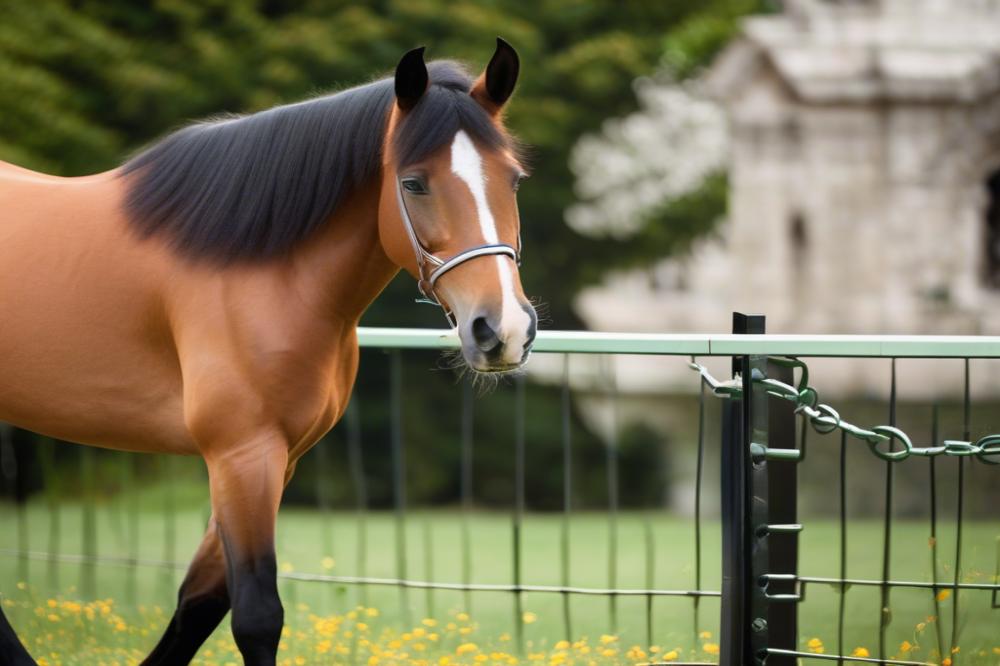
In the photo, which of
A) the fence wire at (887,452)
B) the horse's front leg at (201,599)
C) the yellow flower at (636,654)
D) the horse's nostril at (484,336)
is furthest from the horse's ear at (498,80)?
the yellow flower at (636,654)

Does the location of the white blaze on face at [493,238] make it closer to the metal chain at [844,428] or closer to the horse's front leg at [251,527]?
the horse's front leg at [251,527]

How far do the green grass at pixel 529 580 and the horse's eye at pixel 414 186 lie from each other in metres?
2.04

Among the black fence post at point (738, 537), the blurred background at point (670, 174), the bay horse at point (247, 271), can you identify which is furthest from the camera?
the blurred background at point (670, 174)

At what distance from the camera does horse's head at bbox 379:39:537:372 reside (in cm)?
323

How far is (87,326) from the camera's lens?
3.68 metres

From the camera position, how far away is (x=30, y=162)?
558 inches

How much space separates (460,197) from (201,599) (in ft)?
4.77

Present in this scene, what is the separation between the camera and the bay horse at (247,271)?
3395 millimetres

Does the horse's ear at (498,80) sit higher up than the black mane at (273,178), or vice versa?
the horse's ear at (498,80)

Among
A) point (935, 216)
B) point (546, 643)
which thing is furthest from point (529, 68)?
point (546, 643)

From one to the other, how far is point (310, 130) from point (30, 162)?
451 inches

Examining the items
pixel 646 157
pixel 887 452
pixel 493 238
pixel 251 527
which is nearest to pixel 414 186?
pixel 493 238

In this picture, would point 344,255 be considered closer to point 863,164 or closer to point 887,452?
point 887,452

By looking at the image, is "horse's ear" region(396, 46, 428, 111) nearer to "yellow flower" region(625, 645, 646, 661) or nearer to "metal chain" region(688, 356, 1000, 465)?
"metal chain" region(688, 356, 1000, 465)
